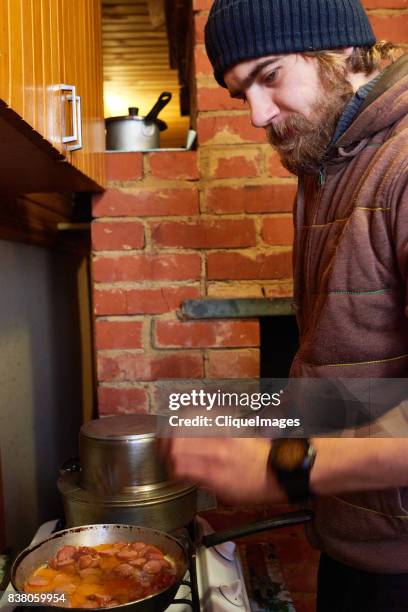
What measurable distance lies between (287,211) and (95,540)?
76 centimetres

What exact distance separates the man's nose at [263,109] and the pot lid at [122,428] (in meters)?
0.51

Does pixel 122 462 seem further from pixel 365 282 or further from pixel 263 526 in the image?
pixel 365 282

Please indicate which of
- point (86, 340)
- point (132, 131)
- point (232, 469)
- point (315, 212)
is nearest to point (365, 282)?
point (315, 212)

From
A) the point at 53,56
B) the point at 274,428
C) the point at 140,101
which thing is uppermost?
the point at 140,101

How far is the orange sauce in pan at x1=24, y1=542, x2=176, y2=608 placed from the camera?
2.52ft

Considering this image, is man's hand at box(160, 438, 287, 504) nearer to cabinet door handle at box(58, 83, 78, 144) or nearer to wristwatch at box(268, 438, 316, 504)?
wristwatch at box(268, 438, 316, 504)

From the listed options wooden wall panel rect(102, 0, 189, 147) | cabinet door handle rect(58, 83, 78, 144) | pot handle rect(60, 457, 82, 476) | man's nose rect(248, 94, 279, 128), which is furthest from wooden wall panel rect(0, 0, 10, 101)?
wooden wall panel rect(102, 0, 189, 147)

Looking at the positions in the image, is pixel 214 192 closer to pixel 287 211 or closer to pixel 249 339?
pixel 287 211

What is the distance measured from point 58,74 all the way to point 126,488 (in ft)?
2.07

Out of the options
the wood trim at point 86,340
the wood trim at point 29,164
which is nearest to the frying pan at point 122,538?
the wood trim at point 29,164

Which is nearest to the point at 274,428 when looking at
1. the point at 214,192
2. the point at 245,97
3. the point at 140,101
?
the point at 245,97

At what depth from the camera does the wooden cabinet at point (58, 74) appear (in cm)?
62

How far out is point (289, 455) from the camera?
0.55 m

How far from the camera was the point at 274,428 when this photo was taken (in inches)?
26.1
